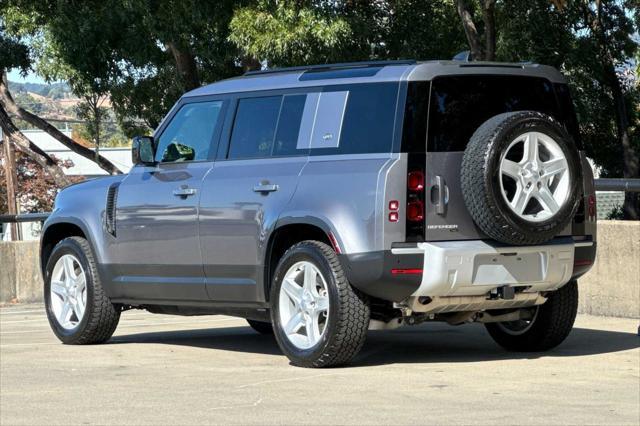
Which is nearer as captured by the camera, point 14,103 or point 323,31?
point 323,31

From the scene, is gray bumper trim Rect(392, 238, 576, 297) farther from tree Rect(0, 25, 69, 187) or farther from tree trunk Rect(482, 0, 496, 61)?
tree Rect(0, 25, 69, 187)

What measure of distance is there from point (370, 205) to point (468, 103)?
1.03 m

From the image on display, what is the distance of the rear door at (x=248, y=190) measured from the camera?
9805 mm

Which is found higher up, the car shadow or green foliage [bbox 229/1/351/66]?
green foliage [bbox 229/1/351/66]

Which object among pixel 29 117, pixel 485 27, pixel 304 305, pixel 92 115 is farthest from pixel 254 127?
pixel 92 115

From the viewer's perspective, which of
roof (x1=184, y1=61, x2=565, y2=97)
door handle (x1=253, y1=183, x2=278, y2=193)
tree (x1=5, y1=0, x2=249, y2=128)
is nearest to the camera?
roof (x1=184, y1=61, x2=565, y2=97)

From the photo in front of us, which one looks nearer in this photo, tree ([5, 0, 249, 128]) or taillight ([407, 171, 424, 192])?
taillight ([407, 171, 424, 192])

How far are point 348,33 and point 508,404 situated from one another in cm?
1628

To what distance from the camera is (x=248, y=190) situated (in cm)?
996

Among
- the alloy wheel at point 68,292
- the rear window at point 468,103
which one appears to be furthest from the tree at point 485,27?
the rear window at point 468,103

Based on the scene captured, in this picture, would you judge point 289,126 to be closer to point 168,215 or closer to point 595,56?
point 168,215

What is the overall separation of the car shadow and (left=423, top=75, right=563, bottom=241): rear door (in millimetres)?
1217

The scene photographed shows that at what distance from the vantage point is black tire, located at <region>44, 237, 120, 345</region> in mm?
11383

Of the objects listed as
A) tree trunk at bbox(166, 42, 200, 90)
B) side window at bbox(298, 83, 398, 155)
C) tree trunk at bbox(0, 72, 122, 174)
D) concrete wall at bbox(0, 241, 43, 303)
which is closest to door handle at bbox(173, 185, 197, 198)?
side window at bbox(298, 83, 398, 155)
